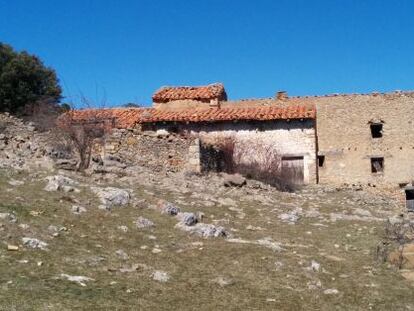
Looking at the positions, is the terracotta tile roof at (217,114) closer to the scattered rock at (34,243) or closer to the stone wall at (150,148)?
the stone wall at (150,148)

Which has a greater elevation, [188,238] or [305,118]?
[305,118]

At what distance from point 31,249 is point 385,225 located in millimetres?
9333

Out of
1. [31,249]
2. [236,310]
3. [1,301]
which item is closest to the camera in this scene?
[1,301]

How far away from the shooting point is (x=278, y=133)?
85.5 ft

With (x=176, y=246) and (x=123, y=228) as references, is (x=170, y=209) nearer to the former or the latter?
(x=123, y=228)

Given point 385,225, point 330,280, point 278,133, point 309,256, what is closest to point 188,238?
point 309,256

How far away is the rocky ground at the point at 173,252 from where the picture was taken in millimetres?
7605

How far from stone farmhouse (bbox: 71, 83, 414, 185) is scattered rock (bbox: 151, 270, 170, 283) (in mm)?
16769

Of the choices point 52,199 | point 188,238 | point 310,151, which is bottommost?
point 188,238

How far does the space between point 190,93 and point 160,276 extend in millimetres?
21207

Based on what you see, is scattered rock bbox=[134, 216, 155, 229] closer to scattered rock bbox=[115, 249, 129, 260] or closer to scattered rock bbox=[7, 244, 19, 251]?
scattered rock bbox=[115, 249, 129, 260]

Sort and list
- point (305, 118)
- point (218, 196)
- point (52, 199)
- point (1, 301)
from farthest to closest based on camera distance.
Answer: point (305, 118)
point (218, 196)
point (52, 199)
point (1, 301)

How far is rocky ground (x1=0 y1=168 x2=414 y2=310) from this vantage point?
7.61 metres

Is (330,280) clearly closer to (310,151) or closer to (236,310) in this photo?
(236,310)
